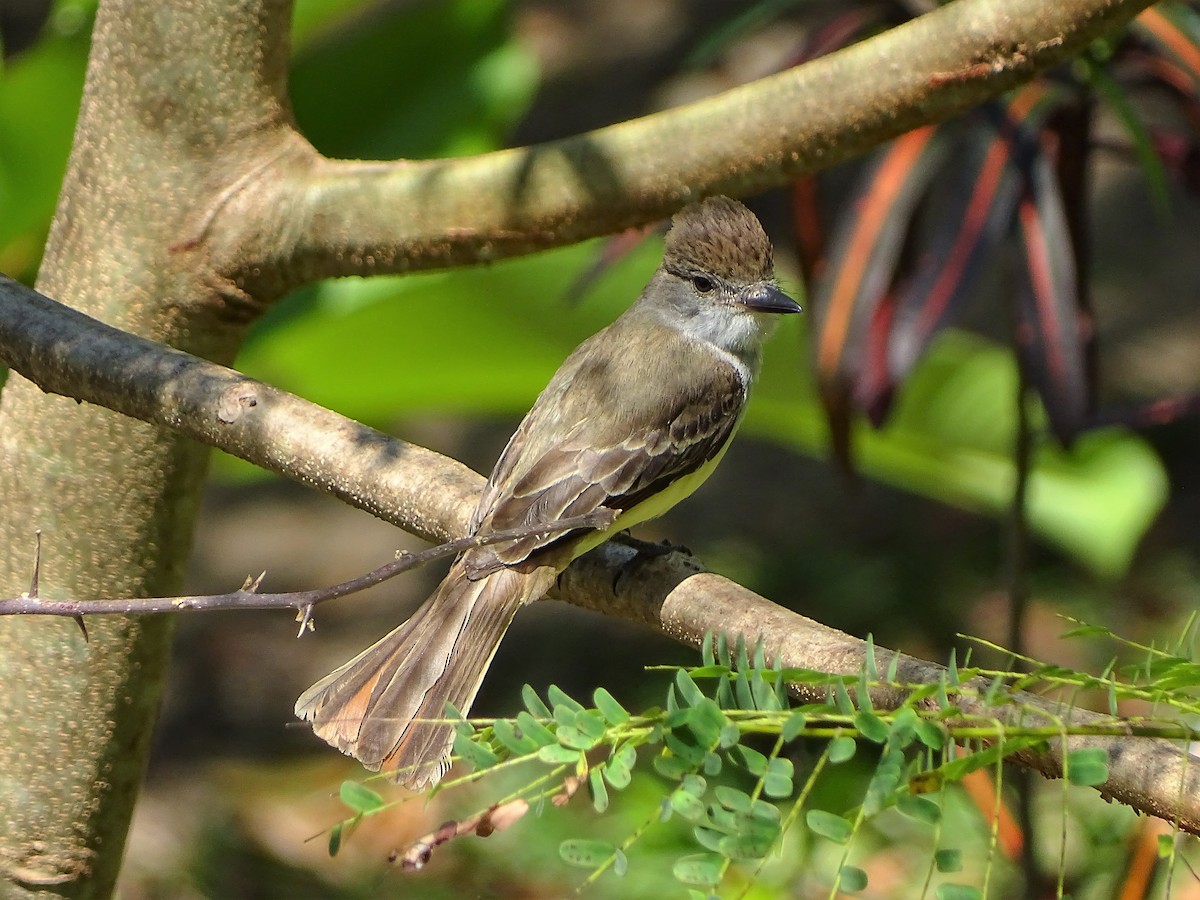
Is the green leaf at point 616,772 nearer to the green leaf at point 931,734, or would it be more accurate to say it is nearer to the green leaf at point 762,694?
the green leaf at point 762,694

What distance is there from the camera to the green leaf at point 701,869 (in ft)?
4.71

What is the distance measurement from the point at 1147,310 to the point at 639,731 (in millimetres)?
Result: 7620

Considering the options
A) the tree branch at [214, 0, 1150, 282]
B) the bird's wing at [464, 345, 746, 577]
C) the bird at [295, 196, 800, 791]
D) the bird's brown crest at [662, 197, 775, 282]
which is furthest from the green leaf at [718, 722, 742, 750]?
the bird's brown crest at [662, 197, 775, 282]

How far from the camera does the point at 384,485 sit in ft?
8.54

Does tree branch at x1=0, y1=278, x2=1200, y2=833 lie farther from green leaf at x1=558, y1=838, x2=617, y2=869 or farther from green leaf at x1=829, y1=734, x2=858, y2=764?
green leaf at x1=558, y1=838, x2=617, y2=869

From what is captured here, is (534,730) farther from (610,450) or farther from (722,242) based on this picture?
(722,242)

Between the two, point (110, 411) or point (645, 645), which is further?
point (645, 645)

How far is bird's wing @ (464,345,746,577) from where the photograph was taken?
3.34 metres

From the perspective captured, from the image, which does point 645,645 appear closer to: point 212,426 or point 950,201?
point 950,201

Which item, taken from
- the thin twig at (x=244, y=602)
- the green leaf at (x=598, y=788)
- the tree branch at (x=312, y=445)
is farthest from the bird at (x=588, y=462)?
the green leaf at (x=598, y=788)

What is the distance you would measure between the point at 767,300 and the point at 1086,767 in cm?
255

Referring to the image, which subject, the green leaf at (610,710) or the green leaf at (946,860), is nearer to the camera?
the green leaf at (946,860)

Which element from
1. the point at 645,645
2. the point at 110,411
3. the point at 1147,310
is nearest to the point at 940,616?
the point at 645,645

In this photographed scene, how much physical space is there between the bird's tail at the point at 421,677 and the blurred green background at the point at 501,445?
127 cm
